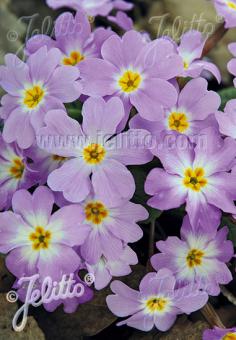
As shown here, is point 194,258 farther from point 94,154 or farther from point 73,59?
point 73,59

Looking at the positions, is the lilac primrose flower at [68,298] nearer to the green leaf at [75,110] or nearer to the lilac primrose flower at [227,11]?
the green leaf at [75,110]

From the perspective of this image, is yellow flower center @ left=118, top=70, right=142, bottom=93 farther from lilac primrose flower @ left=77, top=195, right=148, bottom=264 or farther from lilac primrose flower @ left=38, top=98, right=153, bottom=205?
lilac primrose flower @ left=77, top=195, right=148, bottom=264

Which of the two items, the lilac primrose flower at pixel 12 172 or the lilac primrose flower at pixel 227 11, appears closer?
the lilac primrose flower at pixel 12 172

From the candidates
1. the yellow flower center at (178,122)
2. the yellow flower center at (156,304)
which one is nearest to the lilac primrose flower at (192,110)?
the yellow flower center at (178,122)

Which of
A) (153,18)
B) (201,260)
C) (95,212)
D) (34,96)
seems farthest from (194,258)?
(153,18)

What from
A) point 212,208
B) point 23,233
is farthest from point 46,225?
point 212,208

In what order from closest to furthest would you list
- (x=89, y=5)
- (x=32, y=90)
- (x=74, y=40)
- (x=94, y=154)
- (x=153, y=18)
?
(x=94, y=154) → (x=32, y=90) → (x=74, y=40) → (x=89, y=5) → (x=153, y=18)
